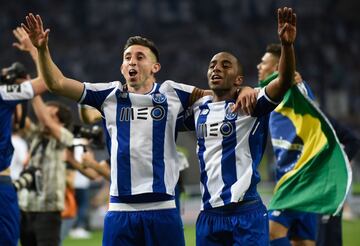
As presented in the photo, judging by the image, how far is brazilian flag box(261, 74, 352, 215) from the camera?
6.32 m

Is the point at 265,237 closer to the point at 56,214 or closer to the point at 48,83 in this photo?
the point at 48,83

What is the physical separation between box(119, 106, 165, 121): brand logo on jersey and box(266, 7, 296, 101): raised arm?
0.76 meters

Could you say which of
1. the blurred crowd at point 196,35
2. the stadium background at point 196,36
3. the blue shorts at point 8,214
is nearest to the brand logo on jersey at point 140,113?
the blue shorts at point 8,214

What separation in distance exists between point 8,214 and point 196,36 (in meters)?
22.5

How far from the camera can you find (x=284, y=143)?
7047mm

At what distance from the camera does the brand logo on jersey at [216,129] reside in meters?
5.17

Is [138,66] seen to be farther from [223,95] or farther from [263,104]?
[263,104]

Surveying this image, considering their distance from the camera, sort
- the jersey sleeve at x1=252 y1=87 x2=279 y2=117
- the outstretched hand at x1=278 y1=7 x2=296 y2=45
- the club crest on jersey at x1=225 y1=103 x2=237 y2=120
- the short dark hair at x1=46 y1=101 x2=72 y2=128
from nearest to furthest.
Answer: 1. the outstretched hand at x1=278 y1=7 x2=296 y2=45
2. the jersey sleeve at x1=252 y1=87 x2=279 y2=117
3. the club crest on jersey at x1=225 y1=103 x2=237 y2=120
4. the short dark hair at x1=46 y1=101 x2=72 y2=128

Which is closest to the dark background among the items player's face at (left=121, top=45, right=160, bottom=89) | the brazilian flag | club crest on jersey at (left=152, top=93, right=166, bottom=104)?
the brazilian flag

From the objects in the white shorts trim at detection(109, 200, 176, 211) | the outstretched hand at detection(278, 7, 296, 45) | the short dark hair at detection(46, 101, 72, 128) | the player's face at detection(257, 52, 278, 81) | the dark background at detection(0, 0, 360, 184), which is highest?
the dark background at detection(0, 0, 360, 184)

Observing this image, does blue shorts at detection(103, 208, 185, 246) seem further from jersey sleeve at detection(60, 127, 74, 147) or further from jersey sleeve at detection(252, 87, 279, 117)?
jersey sleeve at detection(60, 127, 74, 147)

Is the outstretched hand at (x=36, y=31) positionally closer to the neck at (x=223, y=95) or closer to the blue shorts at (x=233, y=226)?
the neck at (x=223, y=95)

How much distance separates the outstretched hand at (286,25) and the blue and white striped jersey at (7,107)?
2.67 metres

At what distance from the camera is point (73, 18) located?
90.0 ft
